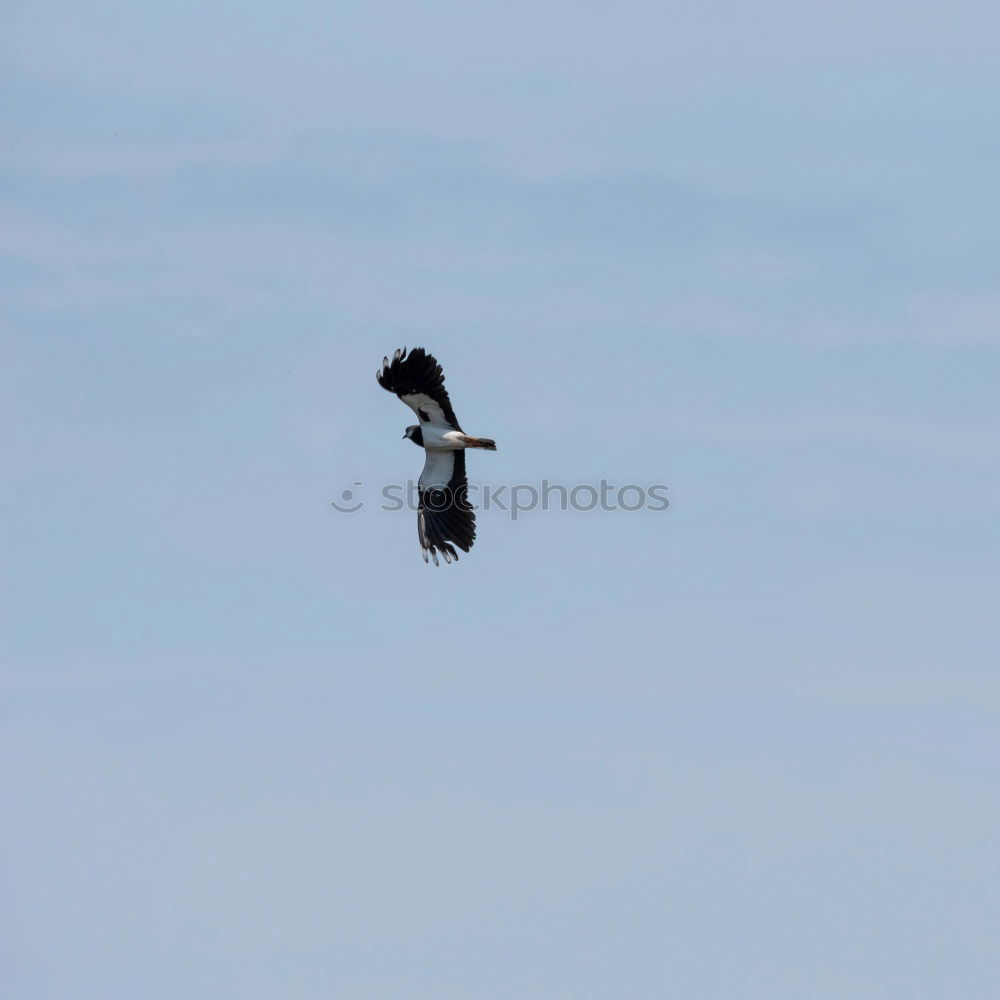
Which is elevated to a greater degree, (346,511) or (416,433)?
(416,433)

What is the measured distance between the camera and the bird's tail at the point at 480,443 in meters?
51.8

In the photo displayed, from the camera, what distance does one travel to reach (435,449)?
53.3 meters

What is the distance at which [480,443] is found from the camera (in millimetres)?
51969

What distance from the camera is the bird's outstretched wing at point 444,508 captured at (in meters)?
52.5

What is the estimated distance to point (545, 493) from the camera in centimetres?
5162

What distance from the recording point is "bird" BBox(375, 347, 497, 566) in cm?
5209

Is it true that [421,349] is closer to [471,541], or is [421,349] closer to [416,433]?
[416,433]

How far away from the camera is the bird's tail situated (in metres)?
51.8

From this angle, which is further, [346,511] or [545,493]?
[545,493]

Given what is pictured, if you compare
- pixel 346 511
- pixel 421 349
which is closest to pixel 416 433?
pixel 421 349

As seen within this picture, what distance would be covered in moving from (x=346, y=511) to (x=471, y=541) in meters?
6.43

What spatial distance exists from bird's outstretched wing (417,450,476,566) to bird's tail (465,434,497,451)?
4.16 ft

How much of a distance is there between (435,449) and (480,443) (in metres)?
2.03

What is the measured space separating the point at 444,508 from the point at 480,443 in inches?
106
